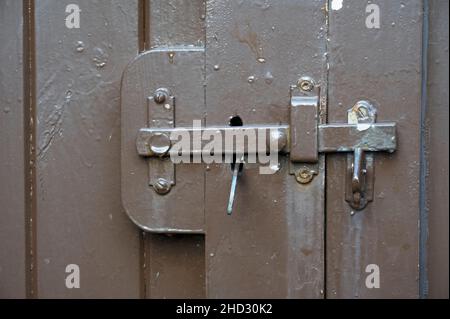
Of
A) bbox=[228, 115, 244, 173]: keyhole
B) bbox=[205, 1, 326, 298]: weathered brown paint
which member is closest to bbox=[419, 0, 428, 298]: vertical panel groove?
bbox=[205, 1, 326, 298]: weathered brown paint

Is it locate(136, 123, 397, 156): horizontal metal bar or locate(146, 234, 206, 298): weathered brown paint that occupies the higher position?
locate(136, 123, 397, 156): horizontal metal bar

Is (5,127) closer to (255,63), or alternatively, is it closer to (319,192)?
(255,63)

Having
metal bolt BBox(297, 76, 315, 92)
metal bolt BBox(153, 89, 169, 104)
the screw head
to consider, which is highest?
metal bolt BBox(297, 76, 315, 92)

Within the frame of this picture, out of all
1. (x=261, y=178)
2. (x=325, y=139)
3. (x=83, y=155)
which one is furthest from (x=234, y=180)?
(x=83, y=155)

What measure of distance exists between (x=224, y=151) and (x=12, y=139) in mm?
401

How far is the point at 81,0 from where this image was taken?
100cm

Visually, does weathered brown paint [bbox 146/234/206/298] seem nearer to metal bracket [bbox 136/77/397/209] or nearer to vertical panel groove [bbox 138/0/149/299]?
vertical panel groove [bbox 138/0/149/299]

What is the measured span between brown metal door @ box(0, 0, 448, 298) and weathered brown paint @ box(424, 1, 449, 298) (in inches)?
1.4

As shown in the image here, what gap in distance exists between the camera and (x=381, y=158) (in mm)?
902

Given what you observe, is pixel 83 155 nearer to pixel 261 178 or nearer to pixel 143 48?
pixel 143 48

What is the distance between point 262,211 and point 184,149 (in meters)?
0.17

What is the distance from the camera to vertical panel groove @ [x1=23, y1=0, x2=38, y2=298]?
102cm

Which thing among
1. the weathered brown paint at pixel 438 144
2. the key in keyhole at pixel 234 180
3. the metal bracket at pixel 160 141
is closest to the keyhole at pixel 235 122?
the key in keyhole at pixel 234 180

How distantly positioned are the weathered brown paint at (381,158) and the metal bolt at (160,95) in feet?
0.92
